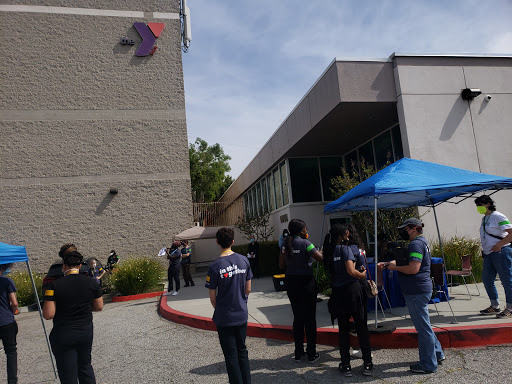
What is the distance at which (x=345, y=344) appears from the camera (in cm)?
467

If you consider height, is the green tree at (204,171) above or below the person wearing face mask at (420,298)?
above

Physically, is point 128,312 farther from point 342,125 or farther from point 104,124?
point 104,124

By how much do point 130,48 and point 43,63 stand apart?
4.06 meters

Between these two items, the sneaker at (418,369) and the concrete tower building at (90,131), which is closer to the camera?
the sneaker at (418,369)

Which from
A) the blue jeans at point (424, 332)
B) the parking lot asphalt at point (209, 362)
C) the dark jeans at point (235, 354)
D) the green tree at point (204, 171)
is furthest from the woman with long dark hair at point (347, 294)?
the green tree at point (204, 171)

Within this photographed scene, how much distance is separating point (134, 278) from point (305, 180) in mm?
9322

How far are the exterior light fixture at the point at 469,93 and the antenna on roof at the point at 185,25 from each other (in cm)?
1333

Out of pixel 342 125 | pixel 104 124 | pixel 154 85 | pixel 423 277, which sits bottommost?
pixel 423 277

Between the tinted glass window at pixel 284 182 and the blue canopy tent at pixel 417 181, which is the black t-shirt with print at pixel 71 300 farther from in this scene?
the tinted glass window at pixel 284 182

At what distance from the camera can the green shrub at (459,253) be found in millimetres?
10109

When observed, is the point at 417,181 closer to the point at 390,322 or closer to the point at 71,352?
the point at 390,322

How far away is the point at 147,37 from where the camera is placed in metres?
19.2

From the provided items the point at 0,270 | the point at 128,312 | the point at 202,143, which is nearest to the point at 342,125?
the point at 128,312

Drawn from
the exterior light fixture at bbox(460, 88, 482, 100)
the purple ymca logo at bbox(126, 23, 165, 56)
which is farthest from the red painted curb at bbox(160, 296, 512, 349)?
the purple ymca logo at bbox(126, 23, 165, 56)
